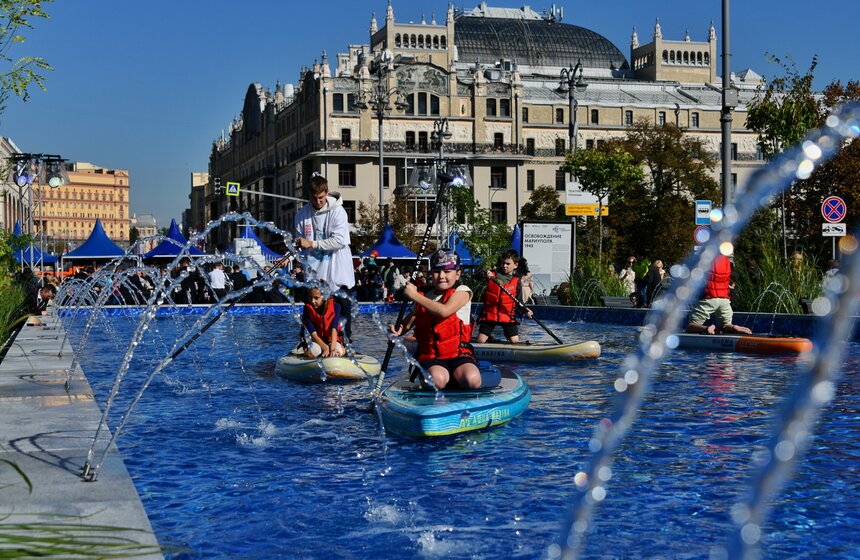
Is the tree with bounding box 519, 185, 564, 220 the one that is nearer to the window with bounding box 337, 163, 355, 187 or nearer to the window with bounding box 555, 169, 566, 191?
the window with bounding box 555, 169, 566, 191

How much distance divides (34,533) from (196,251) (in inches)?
1471

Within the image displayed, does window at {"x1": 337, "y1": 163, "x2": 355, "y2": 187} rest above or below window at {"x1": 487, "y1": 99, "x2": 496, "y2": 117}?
below

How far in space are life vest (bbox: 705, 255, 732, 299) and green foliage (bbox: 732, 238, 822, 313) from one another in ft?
9.26

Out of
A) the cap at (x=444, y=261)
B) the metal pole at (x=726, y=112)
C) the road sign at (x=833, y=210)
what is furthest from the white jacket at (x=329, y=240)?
the road sign at (x=833, y=210)

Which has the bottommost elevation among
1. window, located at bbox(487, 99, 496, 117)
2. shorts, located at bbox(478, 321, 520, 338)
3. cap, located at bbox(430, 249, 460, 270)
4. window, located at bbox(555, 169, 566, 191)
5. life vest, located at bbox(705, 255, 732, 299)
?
shorts, located at bbox(478, 321, 520, 338)

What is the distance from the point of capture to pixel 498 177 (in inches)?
3332

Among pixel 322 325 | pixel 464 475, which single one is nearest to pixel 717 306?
pixel 322 325

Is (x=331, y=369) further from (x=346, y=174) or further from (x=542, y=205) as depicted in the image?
(x=346, y=174)

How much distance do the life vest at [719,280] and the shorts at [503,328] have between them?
9.66 feet

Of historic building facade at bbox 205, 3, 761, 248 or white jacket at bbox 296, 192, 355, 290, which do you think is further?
historic building facade at bbox 205, 3, 761, 248

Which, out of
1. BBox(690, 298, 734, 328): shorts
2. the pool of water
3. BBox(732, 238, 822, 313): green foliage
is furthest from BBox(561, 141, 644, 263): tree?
the pool of water

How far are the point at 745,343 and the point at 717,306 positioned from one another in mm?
1045

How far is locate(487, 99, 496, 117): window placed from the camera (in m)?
84.6

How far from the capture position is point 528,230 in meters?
27.5
